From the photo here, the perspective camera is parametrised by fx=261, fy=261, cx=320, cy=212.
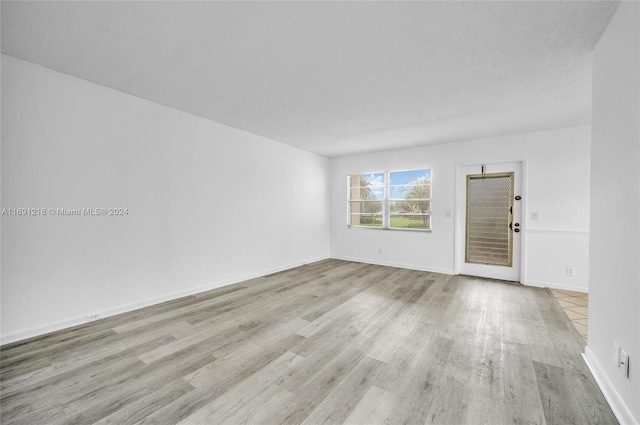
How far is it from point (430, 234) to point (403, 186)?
1183 millimetres

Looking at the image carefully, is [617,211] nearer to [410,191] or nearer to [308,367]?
[308,367]

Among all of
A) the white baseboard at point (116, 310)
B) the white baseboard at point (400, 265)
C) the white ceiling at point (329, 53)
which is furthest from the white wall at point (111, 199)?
the white baseboard at point (400, 265)

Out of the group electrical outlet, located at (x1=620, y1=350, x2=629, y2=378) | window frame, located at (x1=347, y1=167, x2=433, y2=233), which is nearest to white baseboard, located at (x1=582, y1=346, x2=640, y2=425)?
electrical outlet, located at (x1=620, y1=350, x2=629, y2=378)

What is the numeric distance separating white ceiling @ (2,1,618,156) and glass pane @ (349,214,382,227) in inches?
113

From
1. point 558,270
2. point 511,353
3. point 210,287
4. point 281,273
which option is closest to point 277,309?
point 210,287

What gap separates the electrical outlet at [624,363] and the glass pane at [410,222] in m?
3.84

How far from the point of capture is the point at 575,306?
3449mm

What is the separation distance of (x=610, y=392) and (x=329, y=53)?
319cm

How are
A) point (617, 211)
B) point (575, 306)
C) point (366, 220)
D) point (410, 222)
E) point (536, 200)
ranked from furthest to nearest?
point (366, 220), point (410, 222), point (536, 200), point (575, 306), point (617, 211)

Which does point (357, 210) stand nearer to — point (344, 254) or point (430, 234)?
point (344, 254)

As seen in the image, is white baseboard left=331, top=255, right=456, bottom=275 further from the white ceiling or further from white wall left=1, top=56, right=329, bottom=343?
the white ceiling

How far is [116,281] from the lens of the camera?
9.99 feet

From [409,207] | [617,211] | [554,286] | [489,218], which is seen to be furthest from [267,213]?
[554,286]

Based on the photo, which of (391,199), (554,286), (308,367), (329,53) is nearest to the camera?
(308,367)
